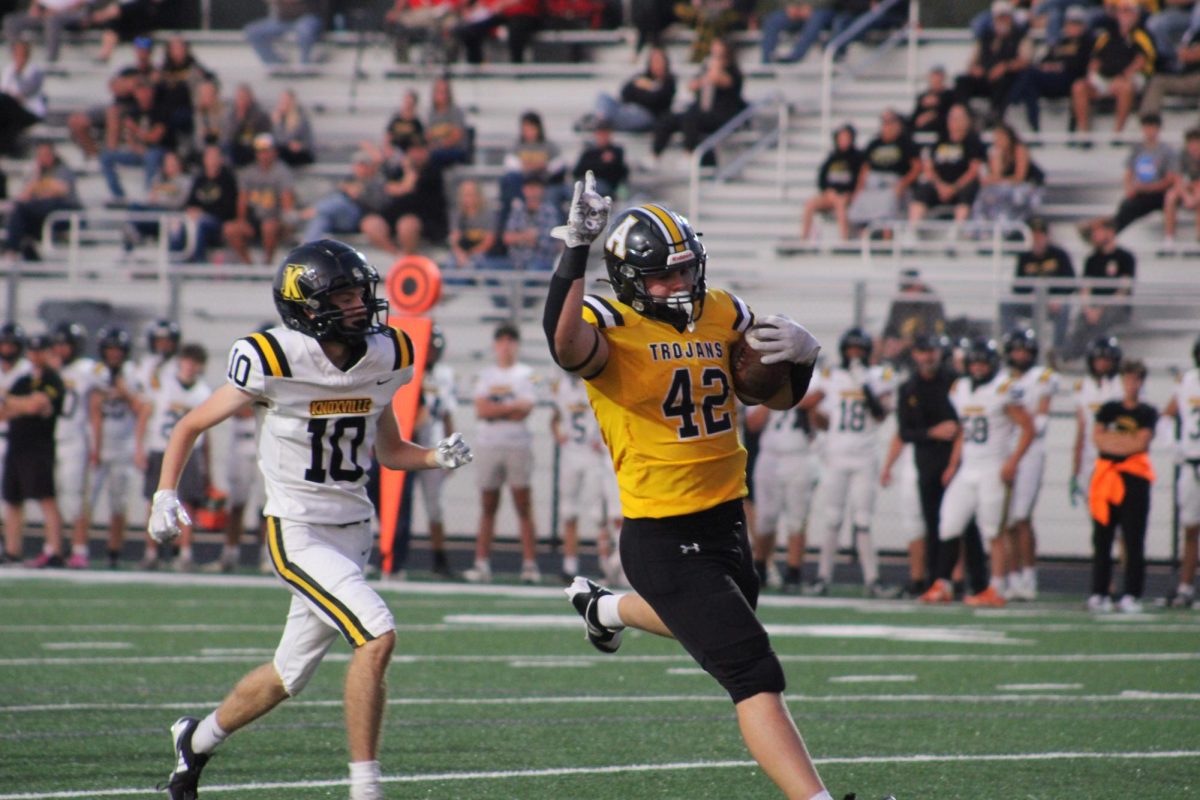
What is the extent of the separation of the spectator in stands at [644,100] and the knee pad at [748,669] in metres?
14.1

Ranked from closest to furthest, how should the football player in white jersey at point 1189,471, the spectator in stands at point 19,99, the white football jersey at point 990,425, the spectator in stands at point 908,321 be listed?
1. the football player in white jersey at point 1189,471
2. the white football jersey at point 990,425
3. the spectator in stands at point 908,321
4. the spectator in stands at point 19,99

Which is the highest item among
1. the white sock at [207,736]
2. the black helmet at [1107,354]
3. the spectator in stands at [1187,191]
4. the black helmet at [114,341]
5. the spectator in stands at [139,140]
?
the spectator in stands at [139,140]

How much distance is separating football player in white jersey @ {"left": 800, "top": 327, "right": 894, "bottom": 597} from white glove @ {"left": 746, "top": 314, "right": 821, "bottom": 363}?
320 inches

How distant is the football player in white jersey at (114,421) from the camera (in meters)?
14.0

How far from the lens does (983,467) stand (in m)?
12.3

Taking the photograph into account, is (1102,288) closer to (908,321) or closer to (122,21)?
(908,321)

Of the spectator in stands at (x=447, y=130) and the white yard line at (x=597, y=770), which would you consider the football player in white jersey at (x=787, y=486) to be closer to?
the spectator in stands at (x=447, y=130)

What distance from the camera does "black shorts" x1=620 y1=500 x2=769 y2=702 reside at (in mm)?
4559

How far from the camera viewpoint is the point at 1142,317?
14320 millimetres

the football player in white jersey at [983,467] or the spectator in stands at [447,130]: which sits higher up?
the spectator in stands at [447,130]

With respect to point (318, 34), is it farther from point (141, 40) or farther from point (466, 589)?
point (466, 589)

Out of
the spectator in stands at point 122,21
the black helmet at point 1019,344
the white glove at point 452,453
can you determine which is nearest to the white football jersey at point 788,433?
the black helmet at point 1019,344

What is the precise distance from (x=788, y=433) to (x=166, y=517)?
27.3ft

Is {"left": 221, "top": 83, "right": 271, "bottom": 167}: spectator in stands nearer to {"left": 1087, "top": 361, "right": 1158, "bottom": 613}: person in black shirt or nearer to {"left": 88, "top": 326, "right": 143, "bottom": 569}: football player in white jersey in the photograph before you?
{"left": 88, "top": 326, "right": 143, "bottom": 569}: football player in white jersey
